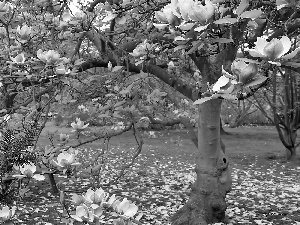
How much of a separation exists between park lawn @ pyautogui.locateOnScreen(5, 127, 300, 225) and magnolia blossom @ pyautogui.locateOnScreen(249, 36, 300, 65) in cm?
169

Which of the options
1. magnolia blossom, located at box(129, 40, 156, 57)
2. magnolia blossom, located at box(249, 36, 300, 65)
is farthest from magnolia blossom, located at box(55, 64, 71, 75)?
magnolia blossom, located at box(249, 36, 300, 65)

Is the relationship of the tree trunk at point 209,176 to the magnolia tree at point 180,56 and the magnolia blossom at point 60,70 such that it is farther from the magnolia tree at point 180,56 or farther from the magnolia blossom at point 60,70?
the magnolia blossom at point 60,70

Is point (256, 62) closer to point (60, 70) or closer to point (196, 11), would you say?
point (196, 11)

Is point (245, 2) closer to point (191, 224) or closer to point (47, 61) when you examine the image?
point (47, 61)

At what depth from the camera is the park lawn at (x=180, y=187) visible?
5821 mm

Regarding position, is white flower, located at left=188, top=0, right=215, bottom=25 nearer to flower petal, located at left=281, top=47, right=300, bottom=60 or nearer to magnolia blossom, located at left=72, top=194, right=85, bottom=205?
flower petal, located at left=281, top=47, right=300, bottom=60

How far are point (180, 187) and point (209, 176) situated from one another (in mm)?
2889

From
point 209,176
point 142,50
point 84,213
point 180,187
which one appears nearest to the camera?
point 84,213

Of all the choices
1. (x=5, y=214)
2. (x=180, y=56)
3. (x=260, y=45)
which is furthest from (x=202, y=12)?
(x=180, y=56)

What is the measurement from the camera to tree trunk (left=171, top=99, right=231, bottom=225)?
515cm

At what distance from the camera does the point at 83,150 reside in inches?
568

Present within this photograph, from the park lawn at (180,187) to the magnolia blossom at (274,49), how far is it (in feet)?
5.54

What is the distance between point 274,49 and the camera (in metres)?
1.14

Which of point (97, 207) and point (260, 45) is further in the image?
point (97, 207)
